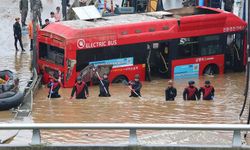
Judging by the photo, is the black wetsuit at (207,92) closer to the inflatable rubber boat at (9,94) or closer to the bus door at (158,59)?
the bus door at (158,59)

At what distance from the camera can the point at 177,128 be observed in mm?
7219

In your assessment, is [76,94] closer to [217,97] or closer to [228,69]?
[217,97]

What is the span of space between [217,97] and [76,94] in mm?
4665

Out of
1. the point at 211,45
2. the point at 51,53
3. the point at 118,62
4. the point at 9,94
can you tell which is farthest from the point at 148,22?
the point at 9,94

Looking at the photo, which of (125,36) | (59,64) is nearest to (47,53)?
(59,64)

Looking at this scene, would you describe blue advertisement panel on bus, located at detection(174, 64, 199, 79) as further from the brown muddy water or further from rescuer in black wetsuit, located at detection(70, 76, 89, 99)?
rescuer in black wetsuit, located at detection(70, 76, 89, 99)

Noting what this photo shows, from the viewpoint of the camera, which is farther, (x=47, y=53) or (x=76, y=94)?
(x=47, y=53)

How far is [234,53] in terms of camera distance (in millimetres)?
28281

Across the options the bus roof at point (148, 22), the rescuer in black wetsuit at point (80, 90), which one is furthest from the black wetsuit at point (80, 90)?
the bus roof at point (148, 22)

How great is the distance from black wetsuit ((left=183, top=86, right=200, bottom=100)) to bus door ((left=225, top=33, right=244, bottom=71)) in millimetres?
6726

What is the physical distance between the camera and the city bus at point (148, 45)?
24.6m

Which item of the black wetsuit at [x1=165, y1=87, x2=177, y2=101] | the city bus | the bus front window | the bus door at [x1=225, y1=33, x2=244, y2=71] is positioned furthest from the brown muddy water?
the bus door at [x1=225, y1=33, x2=244, y2=71]

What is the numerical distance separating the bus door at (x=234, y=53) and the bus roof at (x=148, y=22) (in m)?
0.47

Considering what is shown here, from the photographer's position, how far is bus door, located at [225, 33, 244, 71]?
2811cm
